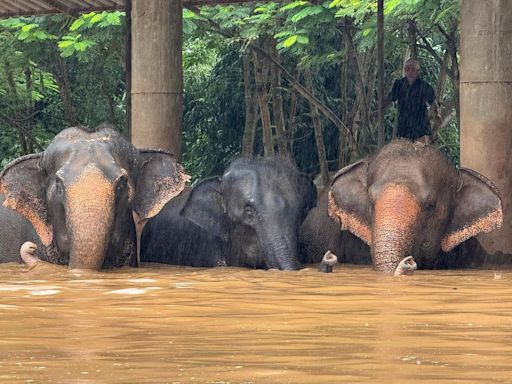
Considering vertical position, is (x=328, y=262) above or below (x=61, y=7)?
below

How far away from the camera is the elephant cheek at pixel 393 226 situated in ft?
32.9

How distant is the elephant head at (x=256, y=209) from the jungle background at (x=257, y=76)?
430 cm

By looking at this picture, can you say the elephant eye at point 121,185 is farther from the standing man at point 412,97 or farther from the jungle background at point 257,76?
the jungle background at point 257,76

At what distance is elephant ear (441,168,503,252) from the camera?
35.8 feet

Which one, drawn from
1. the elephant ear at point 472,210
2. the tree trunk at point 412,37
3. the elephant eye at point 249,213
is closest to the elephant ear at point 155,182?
the elephant eye at point 249,213

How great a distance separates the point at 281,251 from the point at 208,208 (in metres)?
1.31

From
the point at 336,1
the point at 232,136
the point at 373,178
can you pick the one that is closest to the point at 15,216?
the point at 373,178

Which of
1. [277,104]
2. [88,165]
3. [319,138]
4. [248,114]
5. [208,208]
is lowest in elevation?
[208,208]

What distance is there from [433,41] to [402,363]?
1832 centimetres

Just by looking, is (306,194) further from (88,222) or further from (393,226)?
(88,222)

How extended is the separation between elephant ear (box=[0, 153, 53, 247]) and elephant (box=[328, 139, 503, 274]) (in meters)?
2.31

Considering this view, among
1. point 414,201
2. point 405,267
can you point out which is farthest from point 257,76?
point 405,267

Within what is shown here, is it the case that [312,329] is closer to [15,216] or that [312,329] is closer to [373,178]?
[373,178]

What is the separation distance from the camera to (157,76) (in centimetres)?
1216
